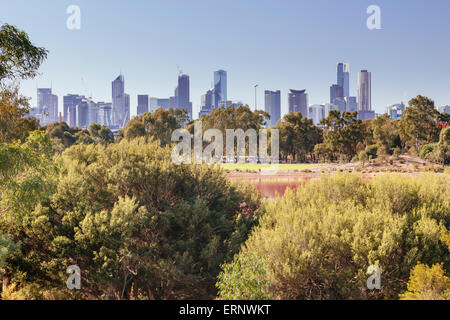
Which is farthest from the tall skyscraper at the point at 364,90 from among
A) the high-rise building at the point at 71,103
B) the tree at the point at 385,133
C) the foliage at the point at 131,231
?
the foliage at the point at 131,231

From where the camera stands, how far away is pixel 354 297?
1064cm

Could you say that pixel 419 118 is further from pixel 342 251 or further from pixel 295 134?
pixel 342 251

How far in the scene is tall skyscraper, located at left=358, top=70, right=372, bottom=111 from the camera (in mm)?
151500

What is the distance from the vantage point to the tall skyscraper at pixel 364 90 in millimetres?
151500

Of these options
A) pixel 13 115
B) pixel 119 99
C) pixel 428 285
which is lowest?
pixel 428 285

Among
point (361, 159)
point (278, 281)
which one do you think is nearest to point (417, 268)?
point (278, 281)

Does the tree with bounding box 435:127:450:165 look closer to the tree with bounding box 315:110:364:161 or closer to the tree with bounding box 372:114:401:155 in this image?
the tree with bounding box 372:114:401:155

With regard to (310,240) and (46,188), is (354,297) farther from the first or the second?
(46,188)

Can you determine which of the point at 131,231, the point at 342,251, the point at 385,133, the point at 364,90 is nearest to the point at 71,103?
the point at 364,90

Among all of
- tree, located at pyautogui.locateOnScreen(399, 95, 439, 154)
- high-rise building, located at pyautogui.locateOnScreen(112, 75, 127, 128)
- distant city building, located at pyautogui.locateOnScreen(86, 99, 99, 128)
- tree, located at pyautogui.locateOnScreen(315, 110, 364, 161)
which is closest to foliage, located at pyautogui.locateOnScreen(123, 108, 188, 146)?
tree, located at pyautogui.locateOnScreen(315, 110, 364, 161)

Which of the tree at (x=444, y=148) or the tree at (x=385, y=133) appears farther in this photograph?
the tree at (x=385, y=133)

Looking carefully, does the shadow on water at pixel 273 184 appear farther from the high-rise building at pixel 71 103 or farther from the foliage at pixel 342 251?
the high-rise building at pixel 71 103

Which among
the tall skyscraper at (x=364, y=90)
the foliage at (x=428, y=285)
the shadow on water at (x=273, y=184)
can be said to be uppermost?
the tall skyscraper at (x=364, y=90)

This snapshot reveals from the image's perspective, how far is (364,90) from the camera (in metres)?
171
